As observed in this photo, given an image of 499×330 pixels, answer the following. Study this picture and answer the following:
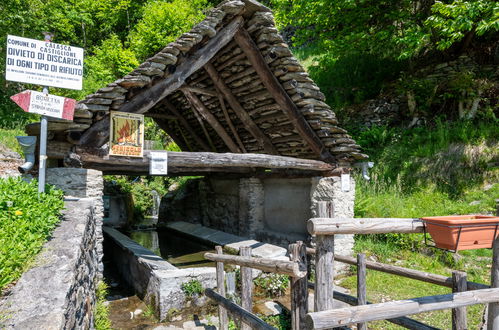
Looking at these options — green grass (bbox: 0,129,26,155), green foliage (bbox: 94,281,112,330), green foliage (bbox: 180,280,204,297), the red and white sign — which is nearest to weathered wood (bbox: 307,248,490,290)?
green foliage (bbox: 180,280,204,297)

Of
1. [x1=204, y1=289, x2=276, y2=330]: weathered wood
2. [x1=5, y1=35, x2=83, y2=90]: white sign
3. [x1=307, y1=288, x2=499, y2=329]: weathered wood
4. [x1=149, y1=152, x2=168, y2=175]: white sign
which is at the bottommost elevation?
[x1=204, y1=289, x2=276, y2=330]: weathered wood

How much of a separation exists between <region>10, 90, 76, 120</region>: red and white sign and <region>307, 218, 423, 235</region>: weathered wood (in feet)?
9.45

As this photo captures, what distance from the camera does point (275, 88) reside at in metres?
5.72

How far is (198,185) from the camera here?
11.2 meters

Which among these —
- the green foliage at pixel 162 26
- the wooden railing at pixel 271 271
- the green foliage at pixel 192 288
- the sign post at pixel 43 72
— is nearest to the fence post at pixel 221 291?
the wooden railing at pixel 271 271

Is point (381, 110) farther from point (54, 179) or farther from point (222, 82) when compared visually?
point (54, 179)

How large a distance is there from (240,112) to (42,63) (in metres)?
4.01

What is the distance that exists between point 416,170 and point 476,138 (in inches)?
62.5

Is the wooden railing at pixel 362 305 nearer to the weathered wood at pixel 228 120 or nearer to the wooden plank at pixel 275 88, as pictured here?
the wooden plank at pixel 275 88

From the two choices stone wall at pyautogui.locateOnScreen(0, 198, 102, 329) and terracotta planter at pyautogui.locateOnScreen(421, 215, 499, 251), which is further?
terracotta planter at pyautogui.locateOnScreen(421, 215, 499, 251)

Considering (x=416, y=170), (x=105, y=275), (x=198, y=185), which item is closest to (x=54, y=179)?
(x=105, y=275)

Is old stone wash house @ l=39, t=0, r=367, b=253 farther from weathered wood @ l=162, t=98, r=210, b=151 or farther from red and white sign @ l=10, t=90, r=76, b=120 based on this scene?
red and white sign @ l=10, t=90, r=76, b=120

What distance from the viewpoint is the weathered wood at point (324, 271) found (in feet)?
7.48

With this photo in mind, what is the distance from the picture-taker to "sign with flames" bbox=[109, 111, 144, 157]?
14.2 ft
